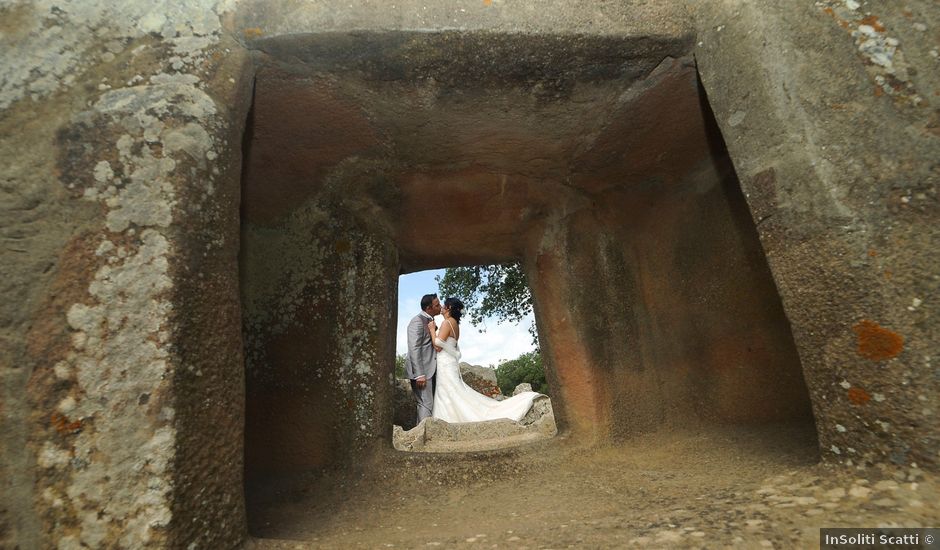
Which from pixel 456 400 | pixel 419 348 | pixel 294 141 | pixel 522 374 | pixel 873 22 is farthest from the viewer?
pixel 522 374

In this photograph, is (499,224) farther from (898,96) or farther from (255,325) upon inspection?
(898,96)

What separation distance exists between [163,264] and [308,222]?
4.47 ft

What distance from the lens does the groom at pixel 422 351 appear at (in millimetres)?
5312

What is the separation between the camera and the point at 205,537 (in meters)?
1.25

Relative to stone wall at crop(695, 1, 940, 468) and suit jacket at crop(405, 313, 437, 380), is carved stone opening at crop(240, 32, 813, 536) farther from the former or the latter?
suit jacket at crop(405, 313, 437, 380)

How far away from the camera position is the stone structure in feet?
4.18

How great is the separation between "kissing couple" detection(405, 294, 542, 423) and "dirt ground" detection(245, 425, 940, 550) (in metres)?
2.88

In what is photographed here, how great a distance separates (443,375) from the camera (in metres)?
6.43

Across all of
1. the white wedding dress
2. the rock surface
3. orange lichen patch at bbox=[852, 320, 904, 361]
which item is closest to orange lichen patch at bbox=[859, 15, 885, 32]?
orange lichen patch at bbox=[852, 320, 904, 361]

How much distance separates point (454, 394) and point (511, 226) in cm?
374

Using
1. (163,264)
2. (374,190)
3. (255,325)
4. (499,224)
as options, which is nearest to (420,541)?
(163,264)

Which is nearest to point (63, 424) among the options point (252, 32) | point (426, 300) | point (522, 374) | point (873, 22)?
point (252, 32)

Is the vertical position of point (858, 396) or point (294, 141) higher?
point (294, 141)

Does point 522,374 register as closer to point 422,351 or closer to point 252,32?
point 422,351
